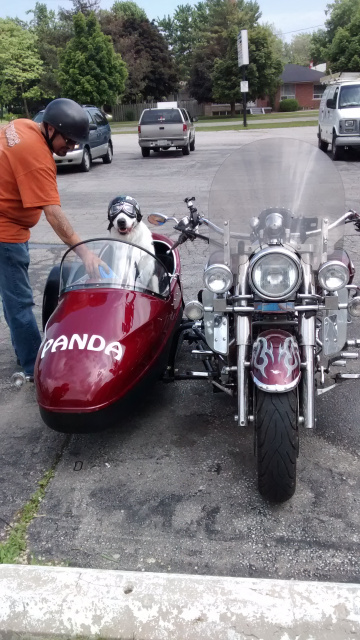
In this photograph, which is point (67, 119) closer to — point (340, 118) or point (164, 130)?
point (340, 118)

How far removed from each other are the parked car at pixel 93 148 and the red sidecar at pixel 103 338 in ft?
41.1

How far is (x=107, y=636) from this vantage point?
2.27 m

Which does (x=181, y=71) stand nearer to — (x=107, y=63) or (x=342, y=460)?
(x=107, y=63)

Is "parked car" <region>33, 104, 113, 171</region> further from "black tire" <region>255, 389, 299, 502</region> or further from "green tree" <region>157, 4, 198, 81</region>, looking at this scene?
"green tree" <region>157, 4, 198, 81</region>

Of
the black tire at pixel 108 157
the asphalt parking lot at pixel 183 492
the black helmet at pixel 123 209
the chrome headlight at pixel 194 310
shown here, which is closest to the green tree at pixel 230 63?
the black tire at pixel 108 157

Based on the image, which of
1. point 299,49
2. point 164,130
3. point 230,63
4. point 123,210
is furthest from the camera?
point 299,49

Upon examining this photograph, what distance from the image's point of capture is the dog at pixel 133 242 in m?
3.89

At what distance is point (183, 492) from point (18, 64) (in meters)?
57.5

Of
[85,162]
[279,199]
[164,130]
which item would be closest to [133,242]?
[279,199]

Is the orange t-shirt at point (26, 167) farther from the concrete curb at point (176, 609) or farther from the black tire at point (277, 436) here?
the concrete curb at point (176, 609)

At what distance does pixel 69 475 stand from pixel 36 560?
0.72 m

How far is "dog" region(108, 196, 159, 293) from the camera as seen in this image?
3893 mm

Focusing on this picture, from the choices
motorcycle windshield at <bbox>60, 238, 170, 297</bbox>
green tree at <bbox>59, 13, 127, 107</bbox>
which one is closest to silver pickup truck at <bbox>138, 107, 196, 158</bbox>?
motorcycle windshield at <bbox>60, 238, 170, 297</bbox>

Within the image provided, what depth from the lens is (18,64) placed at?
53.5 meters
